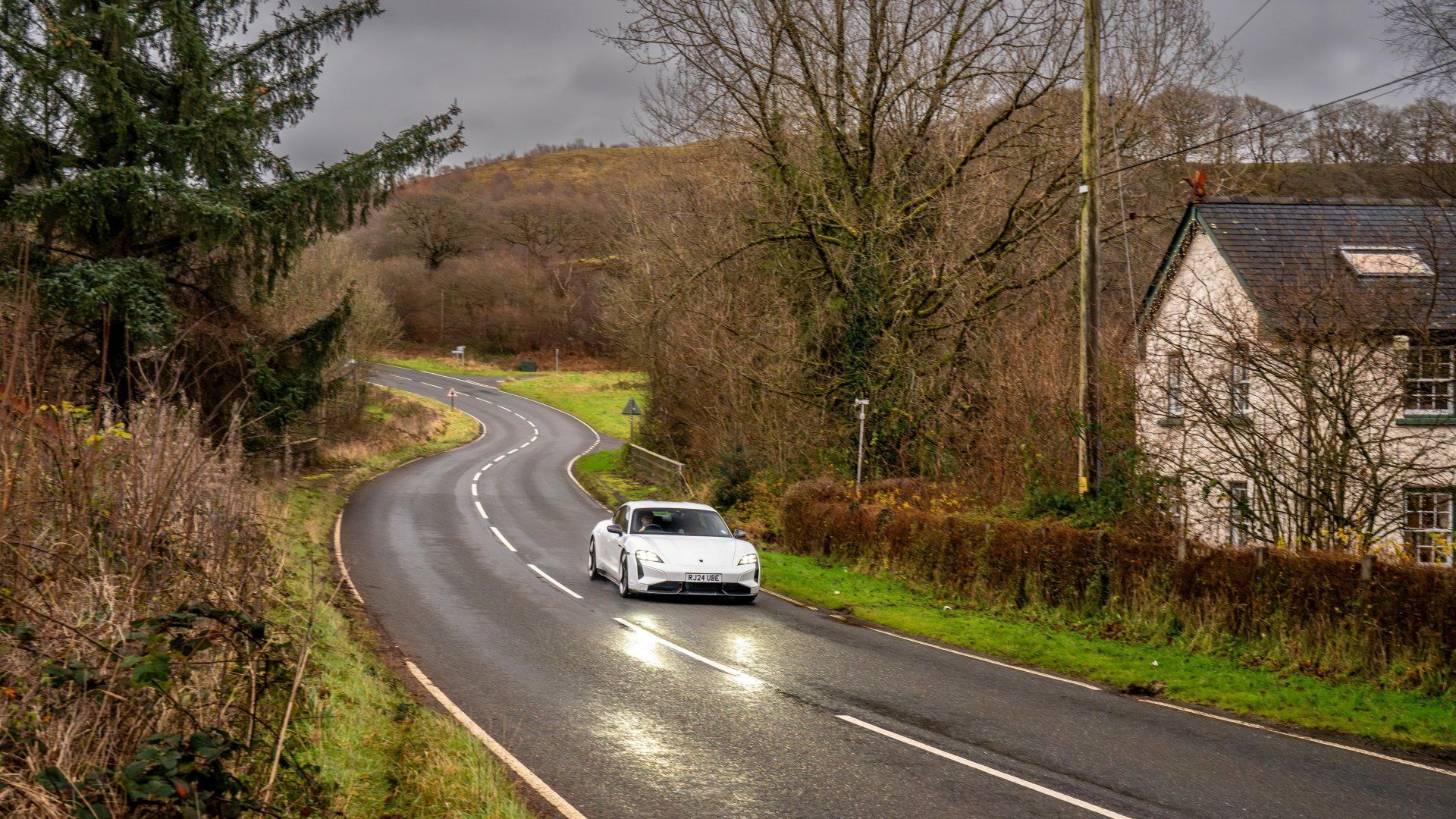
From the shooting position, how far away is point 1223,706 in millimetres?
11062

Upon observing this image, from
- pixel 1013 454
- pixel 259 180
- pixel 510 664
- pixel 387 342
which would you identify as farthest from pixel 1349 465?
pixel 387 342

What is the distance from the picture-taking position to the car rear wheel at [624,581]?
17.2 m

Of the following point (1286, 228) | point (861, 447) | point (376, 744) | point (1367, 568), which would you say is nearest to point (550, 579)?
point (861, 447)

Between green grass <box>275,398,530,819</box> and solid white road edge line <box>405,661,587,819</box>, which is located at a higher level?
green grass <box>275,398,530,819</box>

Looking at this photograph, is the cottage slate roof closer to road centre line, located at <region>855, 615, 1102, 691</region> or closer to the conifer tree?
road centre line, located at <region>855, 615, 1102, 691</region>

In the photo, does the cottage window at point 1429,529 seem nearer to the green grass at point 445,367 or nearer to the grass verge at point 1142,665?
the grass verge at point 1142,665

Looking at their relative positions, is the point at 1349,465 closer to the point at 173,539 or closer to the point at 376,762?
the point at 376,762

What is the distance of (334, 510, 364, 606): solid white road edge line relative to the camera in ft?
54.2

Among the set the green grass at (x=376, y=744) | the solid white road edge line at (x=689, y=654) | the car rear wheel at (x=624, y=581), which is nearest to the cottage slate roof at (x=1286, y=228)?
the car rear wheel at (x=624, y=581)

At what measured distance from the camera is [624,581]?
1734 cm

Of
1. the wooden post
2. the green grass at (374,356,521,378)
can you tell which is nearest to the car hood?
the wooden post

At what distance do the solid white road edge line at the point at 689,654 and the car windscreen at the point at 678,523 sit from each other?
2.79 metres

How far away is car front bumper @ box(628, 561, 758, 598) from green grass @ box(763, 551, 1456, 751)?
1502mm

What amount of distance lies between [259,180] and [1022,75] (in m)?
17.0
